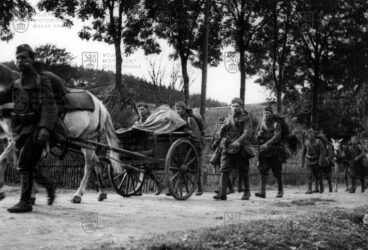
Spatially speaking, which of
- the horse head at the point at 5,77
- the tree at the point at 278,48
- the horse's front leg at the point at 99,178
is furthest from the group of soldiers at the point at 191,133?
the tree at the point at 278,48

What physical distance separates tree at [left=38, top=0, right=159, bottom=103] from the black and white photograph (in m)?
0.05

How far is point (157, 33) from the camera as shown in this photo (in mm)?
24781

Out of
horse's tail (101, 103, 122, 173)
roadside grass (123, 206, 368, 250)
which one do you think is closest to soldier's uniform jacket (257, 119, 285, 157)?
horse's tail (101, 103, 122, 173)

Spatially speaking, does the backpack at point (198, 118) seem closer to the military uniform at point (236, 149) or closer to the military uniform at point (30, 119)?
the military uniform at point (236, 149)

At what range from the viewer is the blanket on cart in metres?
10.8

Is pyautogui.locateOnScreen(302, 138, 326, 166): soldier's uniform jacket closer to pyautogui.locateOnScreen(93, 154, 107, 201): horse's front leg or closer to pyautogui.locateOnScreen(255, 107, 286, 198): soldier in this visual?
pyautogui.locateOnScreen(255, 107, 286, 198): soldier

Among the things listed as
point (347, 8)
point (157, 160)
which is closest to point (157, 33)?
point (347, 8)

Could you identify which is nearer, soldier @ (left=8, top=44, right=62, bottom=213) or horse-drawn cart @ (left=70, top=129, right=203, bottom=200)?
soldier @ (left=8, top=44, right=62, bottom=213)

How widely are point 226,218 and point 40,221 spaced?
2.74 m

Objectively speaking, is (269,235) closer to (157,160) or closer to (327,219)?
(327,219)

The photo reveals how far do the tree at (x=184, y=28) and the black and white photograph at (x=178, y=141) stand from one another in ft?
0.21

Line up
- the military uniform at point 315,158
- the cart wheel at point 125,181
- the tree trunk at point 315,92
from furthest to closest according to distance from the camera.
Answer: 1. the tree trunk at point 315,92
2. the military uniform at point 315,158
3. the cart wheel at point 125,181

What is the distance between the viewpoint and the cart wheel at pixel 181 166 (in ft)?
34.3

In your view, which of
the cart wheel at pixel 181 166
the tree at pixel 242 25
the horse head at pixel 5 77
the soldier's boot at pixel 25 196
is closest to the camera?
the soldier's boot at pixel 25 196
